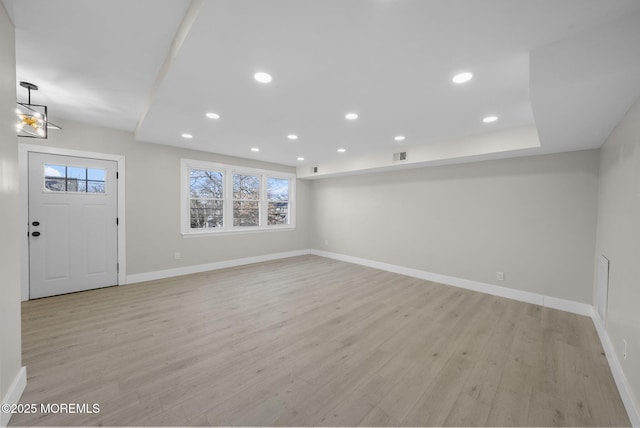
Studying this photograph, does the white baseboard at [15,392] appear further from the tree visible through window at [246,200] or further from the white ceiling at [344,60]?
the tree visible through window at [246,200]

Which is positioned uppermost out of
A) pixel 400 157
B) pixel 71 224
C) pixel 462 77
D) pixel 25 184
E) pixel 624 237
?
pixel 462 77

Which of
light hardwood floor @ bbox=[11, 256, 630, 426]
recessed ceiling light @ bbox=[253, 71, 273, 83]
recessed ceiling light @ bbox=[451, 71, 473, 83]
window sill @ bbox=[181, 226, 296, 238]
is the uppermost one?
recessed ceiling light @ bbox=[253, 71, 273, 83]

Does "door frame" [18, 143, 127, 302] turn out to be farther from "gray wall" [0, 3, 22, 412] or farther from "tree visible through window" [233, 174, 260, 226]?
"gray wall" [0, 3, 22, 412]

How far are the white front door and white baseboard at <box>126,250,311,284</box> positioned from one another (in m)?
0.34

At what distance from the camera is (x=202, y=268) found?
4977mm

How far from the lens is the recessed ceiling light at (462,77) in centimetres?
197

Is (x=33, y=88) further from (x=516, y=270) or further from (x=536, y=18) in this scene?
(x=516, y=270)

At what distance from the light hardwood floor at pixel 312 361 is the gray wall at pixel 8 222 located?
37cm

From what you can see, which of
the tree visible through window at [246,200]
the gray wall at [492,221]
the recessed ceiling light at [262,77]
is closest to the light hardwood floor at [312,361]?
the gray wall at [492,221]

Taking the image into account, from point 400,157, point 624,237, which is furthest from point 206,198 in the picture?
point 624,237

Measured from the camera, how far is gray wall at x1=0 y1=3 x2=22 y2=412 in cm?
146

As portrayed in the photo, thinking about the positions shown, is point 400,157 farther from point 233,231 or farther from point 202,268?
point 202,268

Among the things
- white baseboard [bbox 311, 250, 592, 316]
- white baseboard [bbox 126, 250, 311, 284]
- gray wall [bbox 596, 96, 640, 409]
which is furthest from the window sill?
gray wall [bbox 596, 96, 640, 409]

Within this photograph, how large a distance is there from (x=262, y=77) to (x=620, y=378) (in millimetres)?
3780
